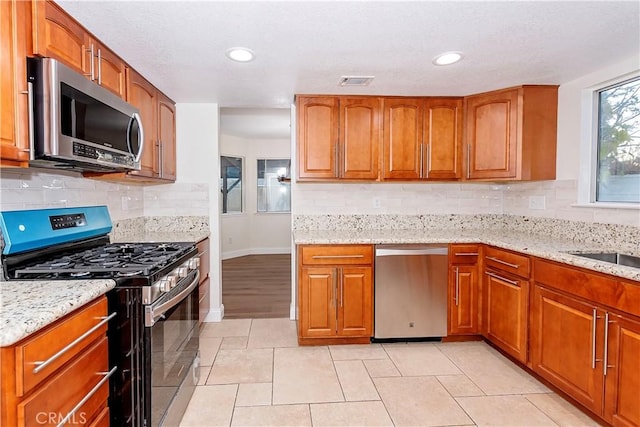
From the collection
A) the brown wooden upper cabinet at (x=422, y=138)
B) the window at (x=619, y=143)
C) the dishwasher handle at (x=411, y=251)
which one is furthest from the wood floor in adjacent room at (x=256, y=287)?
the window at (x=619, y=143)

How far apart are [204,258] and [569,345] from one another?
2.82 meters

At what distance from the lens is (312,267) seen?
9.91 feet

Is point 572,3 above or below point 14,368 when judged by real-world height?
above

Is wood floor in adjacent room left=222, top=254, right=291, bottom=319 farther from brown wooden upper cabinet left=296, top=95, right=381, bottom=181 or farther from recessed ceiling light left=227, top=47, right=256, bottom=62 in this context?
recessed ceiling light left=227, top=47, right=256, bottom=62

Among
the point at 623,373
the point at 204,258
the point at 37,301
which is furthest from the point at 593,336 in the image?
the point at 204,258

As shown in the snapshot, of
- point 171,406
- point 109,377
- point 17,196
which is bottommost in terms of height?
point 171,406

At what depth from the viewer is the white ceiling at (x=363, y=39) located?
175 centimetres

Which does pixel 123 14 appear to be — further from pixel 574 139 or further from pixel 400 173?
pixel 574 139

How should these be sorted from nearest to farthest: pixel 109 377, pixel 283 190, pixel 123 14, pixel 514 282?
pixel 109 377 → pixel 123 14 → pixel 514 282 → pixel 283 190

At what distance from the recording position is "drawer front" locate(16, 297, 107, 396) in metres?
1.04

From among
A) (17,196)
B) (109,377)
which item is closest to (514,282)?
(109,377)

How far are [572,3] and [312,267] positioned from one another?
2287 mm

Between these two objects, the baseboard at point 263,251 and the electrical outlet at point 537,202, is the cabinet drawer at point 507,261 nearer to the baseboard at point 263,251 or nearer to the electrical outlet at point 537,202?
the electrical outlet at point 537,202

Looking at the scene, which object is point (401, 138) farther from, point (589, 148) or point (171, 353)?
point (171, 353)
